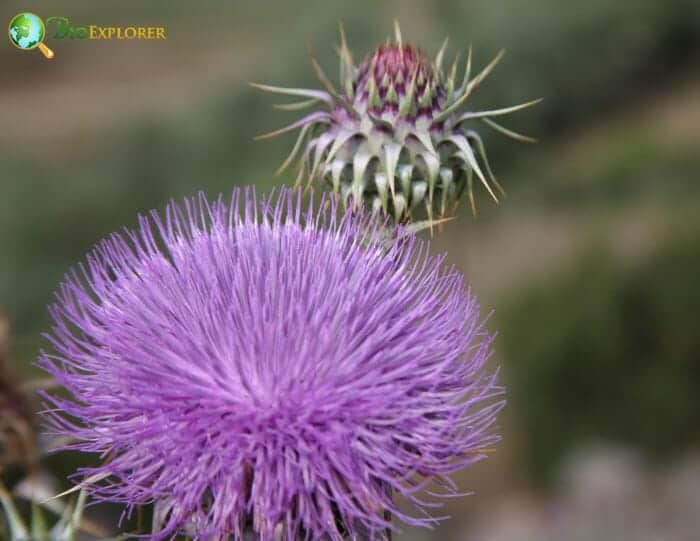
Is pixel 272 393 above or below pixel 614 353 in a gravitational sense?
above

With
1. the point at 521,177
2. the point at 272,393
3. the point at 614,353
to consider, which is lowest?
the point at 614,353

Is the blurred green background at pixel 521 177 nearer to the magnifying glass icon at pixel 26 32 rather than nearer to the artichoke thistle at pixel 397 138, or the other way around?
the magnifying glass icon at pixel 26 32

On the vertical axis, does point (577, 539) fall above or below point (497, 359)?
below

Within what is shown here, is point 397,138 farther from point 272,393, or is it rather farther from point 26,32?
point 26,32

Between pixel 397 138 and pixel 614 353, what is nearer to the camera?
pixel 397 138

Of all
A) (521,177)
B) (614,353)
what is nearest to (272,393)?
(614,353)

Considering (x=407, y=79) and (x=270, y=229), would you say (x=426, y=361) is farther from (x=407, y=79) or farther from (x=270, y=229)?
(x=407, y=79)

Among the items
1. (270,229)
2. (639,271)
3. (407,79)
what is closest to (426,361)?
(270,229)
